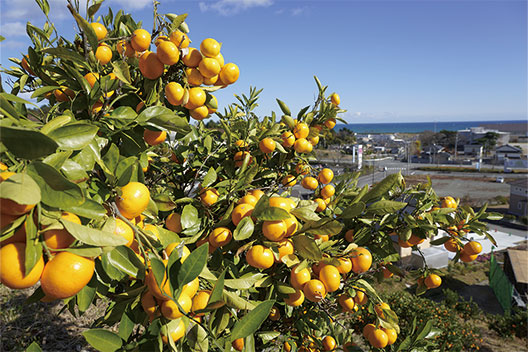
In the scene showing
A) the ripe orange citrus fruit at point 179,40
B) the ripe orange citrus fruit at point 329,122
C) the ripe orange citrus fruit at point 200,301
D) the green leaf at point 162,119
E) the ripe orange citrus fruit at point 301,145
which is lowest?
the ripe orange citrus fruit at point 200,301

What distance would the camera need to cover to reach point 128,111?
2.97 feet

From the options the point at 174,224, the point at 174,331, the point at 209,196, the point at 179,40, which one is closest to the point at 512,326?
the point at 209,196

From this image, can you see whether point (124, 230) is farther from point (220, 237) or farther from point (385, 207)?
point (385, 207)

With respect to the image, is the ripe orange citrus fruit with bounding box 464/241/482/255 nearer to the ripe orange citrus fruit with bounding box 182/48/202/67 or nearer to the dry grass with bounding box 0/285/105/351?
the ripe orange citrus fruit with bounding box 182/48/202/67

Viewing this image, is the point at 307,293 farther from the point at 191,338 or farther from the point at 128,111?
the point at 128,111

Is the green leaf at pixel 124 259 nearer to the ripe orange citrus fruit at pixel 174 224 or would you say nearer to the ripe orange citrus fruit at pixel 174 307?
the ripe orange citrus fruit at pixel 174 307

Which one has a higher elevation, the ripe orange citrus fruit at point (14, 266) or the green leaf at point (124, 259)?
the ripe orange citrus fruit at point (14, 266)

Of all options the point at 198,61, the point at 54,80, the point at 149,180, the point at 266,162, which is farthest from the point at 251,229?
the point at 266,162

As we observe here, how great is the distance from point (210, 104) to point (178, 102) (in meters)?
0.19

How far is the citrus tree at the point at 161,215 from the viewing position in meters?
0.56

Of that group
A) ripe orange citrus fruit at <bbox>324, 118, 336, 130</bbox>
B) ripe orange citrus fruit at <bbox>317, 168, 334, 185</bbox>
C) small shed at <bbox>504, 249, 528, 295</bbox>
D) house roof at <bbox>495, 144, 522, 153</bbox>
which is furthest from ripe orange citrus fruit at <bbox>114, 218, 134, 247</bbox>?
house roof at <bbox>495, 144, 522, 153</bbox>

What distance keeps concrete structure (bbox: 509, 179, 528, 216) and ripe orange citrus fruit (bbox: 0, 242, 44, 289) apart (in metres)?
22.9

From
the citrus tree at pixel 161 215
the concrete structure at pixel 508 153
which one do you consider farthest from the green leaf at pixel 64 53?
the concrete structure at pixel 508 153

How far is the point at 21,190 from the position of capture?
0.45 meters
